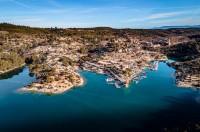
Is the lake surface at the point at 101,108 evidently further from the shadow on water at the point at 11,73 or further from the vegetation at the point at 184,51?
the vegetation at the point at 184,51

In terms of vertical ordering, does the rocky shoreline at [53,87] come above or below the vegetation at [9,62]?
below

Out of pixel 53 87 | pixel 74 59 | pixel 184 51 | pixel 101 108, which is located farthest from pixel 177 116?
pixel 184 51

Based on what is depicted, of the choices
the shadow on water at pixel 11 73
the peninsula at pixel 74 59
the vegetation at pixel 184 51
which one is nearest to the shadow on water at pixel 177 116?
the peninsula at pixel 74 59

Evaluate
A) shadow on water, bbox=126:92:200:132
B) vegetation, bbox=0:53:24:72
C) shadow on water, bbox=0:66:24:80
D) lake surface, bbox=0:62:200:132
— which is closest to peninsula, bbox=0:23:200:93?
vegetation, bbox=0:53:24:72

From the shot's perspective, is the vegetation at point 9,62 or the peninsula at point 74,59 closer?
the peninsula at point 74,59

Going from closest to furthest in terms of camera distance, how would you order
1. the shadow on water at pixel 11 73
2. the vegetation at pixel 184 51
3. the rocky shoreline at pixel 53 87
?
1. the rocky shoreline at pixel 53 87
2. the shadow on water at pixel 11 73
3. the vegetation at pixel 184 51

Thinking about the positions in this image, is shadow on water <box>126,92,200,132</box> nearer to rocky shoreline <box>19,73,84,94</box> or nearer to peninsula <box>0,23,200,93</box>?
peninsula <box>0,23,200,93</box>

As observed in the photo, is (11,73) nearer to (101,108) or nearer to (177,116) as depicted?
(101,108)

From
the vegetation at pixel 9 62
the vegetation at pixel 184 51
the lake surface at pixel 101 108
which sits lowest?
the lake surface at pixel 101 108

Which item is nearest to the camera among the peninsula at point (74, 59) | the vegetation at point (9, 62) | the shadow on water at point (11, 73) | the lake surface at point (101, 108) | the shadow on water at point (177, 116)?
the shadow on water at point (177, 116)

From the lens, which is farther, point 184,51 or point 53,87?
point 184,51
